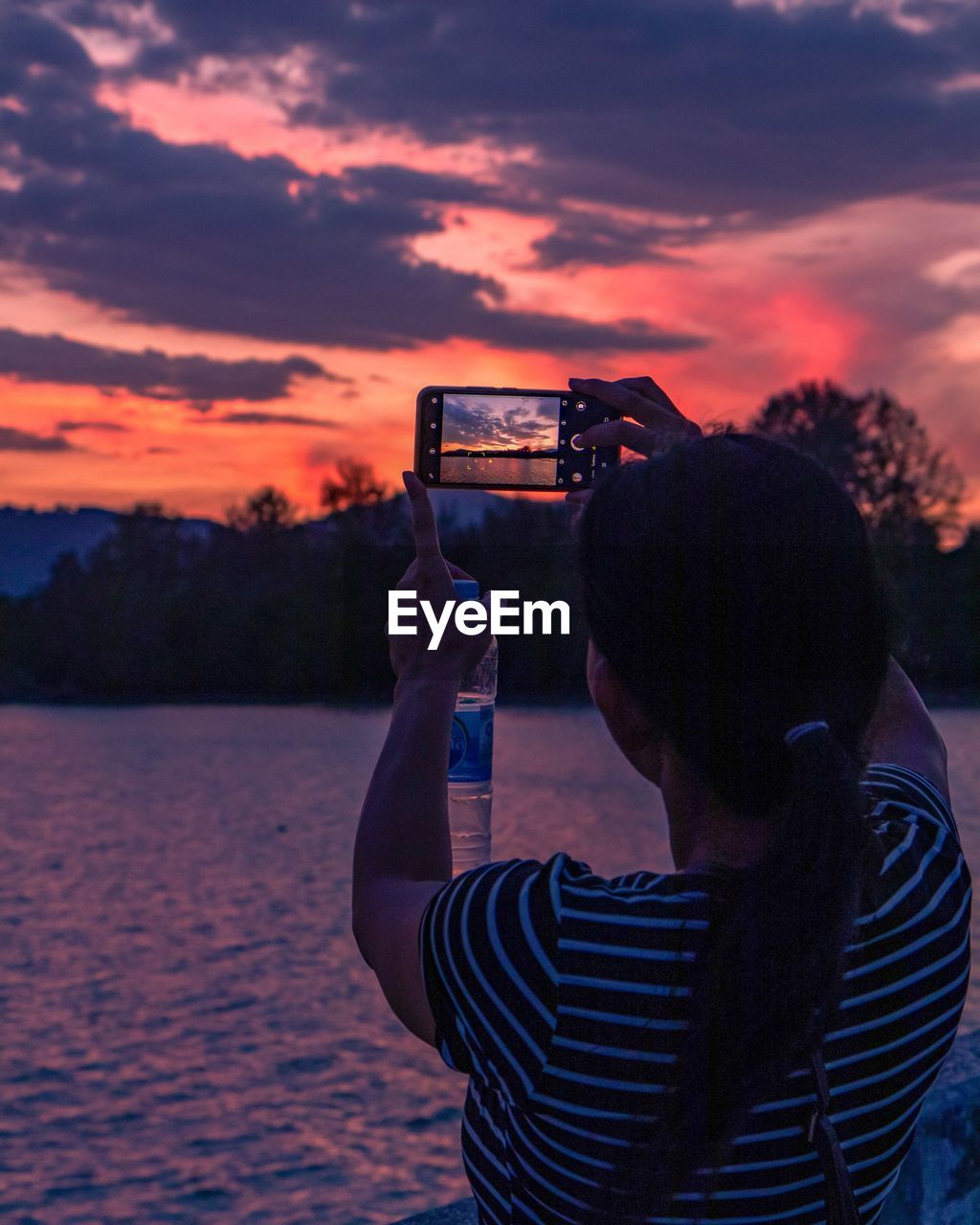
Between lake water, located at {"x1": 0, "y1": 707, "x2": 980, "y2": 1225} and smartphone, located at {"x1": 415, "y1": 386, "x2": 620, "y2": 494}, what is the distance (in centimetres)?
1564

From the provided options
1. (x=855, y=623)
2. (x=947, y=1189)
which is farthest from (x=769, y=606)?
(x=947, y=1189)

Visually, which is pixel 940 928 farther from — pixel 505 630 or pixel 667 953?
pixel 505 630

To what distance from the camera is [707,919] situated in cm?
142

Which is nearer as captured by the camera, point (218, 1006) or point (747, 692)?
point (747, 692)

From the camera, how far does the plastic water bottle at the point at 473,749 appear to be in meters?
2.15

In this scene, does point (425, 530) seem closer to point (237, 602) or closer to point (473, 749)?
point (473, 749)

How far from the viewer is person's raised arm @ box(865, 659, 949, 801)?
6.41 feet

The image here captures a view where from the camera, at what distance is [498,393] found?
2.27 meters

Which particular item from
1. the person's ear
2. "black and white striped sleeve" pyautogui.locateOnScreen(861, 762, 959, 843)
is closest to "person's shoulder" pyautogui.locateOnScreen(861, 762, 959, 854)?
"black and white striped sleeve" pyautogui.locateOnScreen(861, 762, 959, 843)

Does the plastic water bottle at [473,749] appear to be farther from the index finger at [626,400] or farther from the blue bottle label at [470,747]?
the index finger at [626,400]

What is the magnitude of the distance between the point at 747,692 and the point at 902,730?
59 centimetres

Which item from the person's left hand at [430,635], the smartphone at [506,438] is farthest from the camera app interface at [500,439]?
the person's left hand at [430,635]

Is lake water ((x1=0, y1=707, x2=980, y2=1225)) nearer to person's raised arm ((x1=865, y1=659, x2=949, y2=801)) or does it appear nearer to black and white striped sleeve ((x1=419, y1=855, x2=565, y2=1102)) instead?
person's raised arm ((x1=865, y1=659, x2=949, y2=801))

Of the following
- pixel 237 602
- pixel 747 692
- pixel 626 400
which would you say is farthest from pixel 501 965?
pixel 237 602
